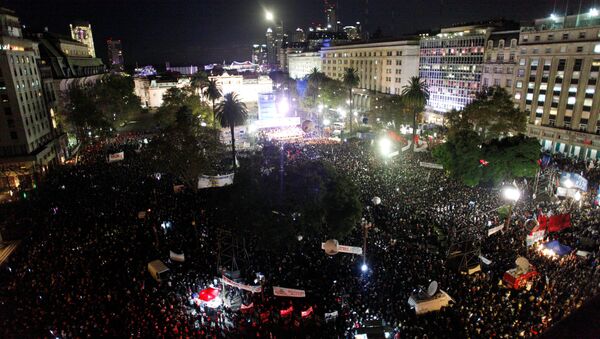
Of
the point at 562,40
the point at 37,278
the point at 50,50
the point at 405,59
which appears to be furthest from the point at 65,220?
the point at 405,59

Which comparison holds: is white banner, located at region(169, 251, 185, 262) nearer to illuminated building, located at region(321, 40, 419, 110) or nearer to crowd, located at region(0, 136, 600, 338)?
crowd, located at region(0, 136, 600, 338)

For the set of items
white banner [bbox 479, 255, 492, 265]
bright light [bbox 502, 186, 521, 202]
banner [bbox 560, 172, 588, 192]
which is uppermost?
banner [bbox 560, 172, 588, 192]

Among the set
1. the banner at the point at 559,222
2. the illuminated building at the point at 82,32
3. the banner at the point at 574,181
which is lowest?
the banner at the point at 559,222

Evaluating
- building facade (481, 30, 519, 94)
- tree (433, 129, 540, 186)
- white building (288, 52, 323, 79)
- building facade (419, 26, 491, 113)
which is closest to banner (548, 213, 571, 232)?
tree (433, 129, 540, 186)

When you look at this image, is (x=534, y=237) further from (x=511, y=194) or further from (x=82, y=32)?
(x=82, y=32)

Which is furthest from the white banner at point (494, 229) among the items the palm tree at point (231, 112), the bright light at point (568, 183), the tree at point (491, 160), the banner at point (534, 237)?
the palm tree at point (231, 112)

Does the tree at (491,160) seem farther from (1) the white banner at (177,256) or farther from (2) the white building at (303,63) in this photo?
(2) the white building at (303,63)
